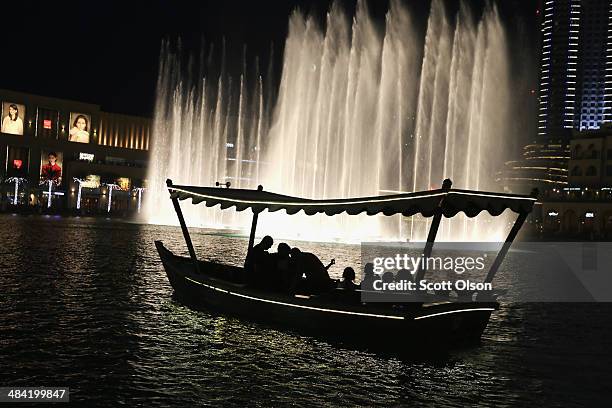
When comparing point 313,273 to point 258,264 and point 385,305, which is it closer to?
point 258,264

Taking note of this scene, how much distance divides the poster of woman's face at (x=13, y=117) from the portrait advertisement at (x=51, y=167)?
4584 mm

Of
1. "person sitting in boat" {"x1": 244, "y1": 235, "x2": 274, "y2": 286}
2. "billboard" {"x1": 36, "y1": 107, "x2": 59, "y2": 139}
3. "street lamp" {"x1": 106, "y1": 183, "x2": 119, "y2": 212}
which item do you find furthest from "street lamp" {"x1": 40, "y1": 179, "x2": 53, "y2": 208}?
"person sitting in boat" {"x1": 244, "y1": 235, "x2": 274, "y2": 286}

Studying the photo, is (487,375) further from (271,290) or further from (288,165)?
(288,165)

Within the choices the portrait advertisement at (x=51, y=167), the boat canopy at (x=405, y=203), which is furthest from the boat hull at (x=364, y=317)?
the portrait advertisement at (x=51, y=167)

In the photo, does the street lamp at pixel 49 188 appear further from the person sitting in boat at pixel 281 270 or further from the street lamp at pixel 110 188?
the person sitting in boat at pixel 281 270

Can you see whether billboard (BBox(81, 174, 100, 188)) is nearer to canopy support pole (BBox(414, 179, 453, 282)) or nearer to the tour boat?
the tour boat

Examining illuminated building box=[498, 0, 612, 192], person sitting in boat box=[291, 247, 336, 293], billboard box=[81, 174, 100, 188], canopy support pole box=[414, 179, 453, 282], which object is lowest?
person sitting in boat box=[291, 247, 336, 293]

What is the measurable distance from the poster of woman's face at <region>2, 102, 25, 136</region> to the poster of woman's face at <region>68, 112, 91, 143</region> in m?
7.90

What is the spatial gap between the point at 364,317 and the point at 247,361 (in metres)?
2.37

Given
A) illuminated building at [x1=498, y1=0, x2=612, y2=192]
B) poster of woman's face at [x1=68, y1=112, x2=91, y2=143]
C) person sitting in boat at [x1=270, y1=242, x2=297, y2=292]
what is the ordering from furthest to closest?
illuminated building at [x1=498, y1=0, x2=612, y2=192], poster of woman's face at [x1=68, y1=112, x2=91, y2=143], person sitting in boat at [x1=270, y1=242, x2=297, y2=292]

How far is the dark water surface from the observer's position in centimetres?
970

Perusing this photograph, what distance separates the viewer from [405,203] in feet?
41.3

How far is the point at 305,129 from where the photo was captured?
4900cm

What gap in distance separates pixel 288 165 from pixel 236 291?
36988mm
